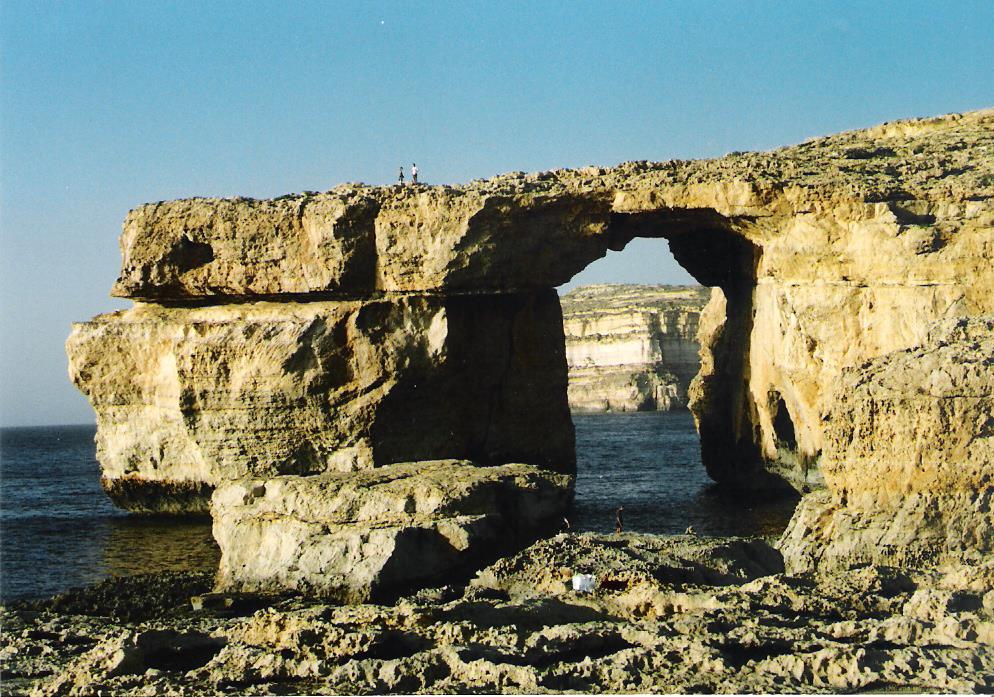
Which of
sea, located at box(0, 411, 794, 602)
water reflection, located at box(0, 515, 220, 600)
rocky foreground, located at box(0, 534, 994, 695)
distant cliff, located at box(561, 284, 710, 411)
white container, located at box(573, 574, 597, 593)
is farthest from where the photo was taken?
distant cliff, located at box(561, 284, 710, 411)

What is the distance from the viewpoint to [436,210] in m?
29.5

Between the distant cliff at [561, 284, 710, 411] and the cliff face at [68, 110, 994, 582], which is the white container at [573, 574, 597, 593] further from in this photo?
the distant cliff at [561, 284, 710, 411]

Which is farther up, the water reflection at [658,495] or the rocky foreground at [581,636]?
the rocky foreground at [581,636]

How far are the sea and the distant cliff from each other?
3456 cm

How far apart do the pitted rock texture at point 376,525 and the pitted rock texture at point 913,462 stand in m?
4.49

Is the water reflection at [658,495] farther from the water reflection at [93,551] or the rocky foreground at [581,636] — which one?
the rocky foreground at [581,636]

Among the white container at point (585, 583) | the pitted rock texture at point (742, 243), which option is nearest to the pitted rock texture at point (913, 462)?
the white container at point (585, 583)

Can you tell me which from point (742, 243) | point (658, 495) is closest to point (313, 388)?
point (658, 495)

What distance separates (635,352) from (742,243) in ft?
187

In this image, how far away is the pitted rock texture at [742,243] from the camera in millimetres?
25219

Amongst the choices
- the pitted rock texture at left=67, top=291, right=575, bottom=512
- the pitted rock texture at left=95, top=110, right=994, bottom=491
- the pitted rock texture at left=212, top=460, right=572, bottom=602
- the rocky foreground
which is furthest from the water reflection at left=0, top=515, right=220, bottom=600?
the pitted rock texture at left=95, top=110, right=994, bottom=491

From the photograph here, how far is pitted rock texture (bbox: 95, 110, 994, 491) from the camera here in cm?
2522

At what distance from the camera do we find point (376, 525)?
739 inches

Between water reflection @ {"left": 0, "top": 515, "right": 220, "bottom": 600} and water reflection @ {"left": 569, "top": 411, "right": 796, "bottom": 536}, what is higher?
water reflection @ {"left": 0, "top": 515, "right": 220, "bottom": 600}
